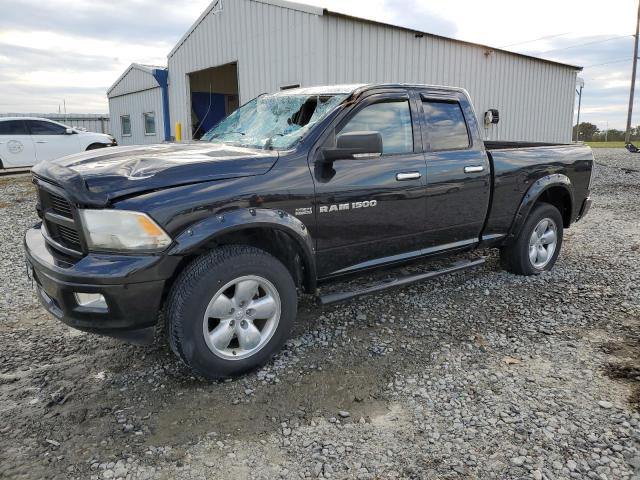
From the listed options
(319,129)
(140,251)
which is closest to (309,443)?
(140,251)

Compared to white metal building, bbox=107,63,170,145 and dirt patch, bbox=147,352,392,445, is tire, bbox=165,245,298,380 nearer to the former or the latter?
dirt patch, bbox=147,352,392,445

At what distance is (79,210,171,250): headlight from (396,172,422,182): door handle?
6.21 feet

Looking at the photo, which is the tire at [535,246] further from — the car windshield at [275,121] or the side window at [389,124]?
the car windshield at [275,121]

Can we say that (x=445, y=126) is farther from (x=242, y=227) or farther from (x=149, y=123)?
(x=149, y=123)

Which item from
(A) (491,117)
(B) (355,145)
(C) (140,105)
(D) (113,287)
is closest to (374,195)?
(B) (355,145)

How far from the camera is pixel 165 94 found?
55.7 feet

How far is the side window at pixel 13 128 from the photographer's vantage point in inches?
538

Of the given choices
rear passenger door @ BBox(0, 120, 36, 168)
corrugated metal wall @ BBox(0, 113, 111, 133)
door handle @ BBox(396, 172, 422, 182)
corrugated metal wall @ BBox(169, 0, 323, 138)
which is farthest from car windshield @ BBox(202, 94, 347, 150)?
corrugated metal wall @ BBox(0, 113, 111, 133)

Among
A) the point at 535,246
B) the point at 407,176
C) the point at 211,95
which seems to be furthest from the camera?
the point at 211,95

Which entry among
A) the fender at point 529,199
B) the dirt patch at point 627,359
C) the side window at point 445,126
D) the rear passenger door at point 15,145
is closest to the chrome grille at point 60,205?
the side window at point 445,126

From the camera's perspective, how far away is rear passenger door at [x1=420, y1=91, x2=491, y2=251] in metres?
4.11

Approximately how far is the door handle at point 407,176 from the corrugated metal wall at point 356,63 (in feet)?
23.8

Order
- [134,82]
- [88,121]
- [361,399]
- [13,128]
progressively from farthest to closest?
1. [88,121]
2. [134,82]
3. [13,128]
4. [361,399]

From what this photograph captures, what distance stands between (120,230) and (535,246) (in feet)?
14.1
